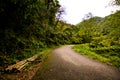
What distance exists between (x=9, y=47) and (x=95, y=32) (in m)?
28.8

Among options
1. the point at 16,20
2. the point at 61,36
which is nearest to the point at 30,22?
the point at 16,20

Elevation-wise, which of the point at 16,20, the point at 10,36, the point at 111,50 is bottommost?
the point at 111,50

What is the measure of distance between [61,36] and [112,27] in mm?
32115

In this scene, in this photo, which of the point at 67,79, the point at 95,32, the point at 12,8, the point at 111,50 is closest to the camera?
the point at 67,79

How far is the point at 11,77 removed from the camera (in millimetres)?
9102

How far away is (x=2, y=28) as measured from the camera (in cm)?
1384

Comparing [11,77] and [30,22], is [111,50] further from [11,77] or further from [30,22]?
[11,77]

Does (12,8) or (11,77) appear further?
(12,8)

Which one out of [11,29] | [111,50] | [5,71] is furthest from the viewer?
[111,50]

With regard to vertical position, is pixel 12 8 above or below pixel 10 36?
above

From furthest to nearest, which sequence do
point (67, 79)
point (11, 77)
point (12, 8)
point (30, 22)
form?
point (30, 22)
point (12, 8)
point (11, 77)
point (67, 79)

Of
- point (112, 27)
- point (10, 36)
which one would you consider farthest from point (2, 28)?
→ point (112, 27)

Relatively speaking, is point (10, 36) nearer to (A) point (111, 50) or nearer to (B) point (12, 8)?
(B) point (12, 8)

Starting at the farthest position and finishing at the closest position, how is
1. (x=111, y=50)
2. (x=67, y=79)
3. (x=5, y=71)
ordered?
1. (x=111, y=50)
2. (x=5, y=71)
3. (x=67, y=79)
